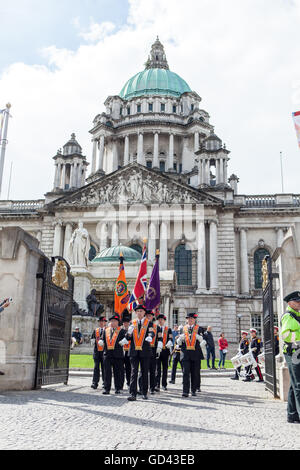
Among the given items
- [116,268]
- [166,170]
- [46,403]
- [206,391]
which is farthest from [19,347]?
[166,170]

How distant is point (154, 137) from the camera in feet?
185

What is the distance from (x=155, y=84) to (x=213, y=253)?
107 feet

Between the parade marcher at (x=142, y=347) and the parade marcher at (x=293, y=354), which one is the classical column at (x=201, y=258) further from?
the parade marcher at (x=293, y=354)

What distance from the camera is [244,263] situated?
40.5 m

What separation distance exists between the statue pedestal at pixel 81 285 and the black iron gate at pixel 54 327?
8311mm

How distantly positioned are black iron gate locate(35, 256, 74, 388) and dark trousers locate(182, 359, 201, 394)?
10.4ft

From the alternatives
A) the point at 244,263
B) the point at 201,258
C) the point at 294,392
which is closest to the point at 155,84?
the point at 244,263

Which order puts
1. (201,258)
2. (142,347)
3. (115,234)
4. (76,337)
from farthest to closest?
(115,234) → (201,258) → (76,337) → (142,347)

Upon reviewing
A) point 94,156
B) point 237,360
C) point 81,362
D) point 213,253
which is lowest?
point 81,362

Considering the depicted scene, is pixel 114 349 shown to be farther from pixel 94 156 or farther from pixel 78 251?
pixel 94 156

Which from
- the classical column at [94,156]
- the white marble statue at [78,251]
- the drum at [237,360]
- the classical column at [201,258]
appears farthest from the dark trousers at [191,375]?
the classical column at [94,156]

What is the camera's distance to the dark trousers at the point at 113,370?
34.3ft

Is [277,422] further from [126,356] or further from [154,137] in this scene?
[154,137]

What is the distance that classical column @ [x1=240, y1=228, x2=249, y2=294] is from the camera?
3994 centimetres
